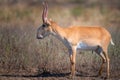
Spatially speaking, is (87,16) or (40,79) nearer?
(40,79)

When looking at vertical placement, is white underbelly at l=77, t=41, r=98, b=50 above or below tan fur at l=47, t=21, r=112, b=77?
below

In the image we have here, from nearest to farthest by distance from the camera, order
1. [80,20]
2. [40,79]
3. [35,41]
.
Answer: [40,79] < [35,41] < [80,20]

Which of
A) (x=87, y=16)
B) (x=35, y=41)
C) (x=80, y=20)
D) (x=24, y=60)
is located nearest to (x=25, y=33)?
(x=35, y=41)

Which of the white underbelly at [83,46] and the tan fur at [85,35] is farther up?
the tan fur at [85,35]

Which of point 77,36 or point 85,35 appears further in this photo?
point 85,35

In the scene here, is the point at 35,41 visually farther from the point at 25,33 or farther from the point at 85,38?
the point at 85,38

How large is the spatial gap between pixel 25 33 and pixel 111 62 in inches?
113

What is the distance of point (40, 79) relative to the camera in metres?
13.3

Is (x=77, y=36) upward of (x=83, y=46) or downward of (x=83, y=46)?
upward

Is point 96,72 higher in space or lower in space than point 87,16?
lower

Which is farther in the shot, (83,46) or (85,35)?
(85,35)

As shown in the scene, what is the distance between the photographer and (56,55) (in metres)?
14.7

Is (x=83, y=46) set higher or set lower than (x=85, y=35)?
lower

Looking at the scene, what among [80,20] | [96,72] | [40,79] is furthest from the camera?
[80,20]
